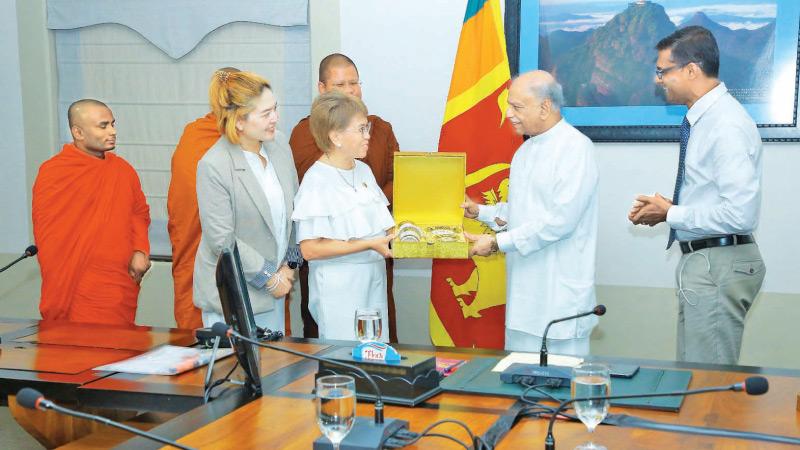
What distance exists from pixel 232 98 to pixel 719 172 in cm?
164

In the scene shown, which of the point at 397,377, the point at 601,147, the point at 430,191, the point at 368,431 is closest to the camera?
the point at 368,431

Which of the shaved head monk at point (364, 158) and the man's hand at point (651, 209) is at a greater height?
the shaved head monk at point (364, 158)

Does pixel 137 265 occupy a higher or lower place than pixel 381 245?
lower

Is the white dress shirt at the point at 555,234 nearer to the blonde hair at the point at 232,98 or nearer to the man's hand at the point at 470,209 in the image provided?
the man's hand at the point at 470,209

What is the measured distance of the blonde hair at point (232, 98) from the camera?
2988 mm

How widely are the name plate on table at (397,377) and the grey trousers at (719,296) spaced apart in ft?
4.25

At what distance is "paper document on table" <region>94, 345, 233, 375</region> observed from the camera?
225 centimetres

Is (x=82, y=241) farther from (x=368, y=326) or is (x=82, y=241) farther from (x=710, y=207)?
(x=710, y=207)

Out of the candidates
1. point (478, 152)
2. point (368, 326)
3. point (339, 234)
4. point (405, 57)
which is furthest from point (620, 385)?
point (405, 57)

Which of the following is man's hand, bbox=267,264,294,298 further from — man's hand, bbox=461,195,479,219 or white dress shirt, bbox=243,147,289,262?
man's hand, bbox=461,195,479,219

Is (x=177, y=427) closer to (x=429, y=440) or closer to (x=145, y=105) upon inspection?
(x=429, y=440)

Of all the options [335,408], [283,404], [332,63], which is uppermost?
[332,63]

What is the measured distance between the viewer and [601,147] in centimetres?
408

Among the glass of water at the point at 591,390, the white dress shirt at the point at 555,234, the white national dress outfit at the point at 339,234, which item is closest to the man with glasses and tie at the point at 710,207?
the white dress shirt at the point at 555,234
